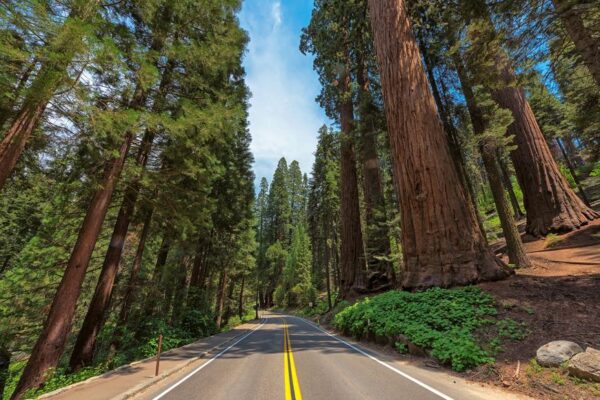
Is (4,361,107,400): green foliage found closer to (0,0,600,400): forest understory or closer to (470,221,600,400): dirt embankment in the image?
(0,0,600,400): forest understory

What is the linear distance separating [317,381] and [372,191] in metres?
12.0

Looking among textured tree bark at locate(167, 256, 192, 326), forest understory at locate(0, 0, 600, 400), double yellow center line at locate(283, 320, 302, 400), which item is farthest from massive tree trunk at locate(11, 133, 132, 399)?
textured tree bark at locate(167, 256, 192, 326)

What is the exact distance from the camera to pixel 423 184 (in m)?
8.70

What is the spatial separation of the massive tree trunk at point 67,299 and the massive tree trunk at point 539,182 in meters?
14.1

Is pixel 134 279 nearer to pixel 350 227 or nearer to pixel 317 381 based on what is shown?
pixel 317 381

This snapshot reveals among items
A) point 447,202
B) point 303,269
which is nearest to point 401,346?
point 447,202

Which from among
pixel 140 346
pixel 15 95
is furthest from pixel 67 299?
pixel 140 346

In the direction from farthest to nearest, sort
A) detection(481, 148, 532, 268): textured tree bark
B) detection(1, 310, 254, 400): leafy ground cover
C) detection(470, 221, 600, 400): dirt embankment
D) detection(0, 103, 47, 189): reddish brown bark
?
detection(481, 148, 532, 268): textured tree bark
detection(1, 310, 254, 400): leafy ground cover
detection(0, 103, 47, 189): reddish brown bark
detection(470, 221, 600, 400): dirt embankment

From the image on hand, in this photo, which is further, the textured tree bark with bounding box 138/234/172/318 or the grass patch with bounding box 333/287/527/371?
Answer: the textured tree bark with bounding box 138/234/172/318

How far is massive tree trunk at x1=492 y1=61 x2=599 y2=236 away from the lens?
11047 mm

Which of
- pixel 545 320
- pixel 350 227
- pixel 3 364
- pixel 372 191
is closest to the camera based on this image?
pixel 545 320

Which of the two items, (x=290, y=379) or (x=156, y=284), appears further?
(x=156, y=284)

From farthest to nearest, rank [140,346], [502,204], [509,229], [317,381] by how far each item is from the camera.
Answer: [140,346]
[502,204]
[509,229]
[317,381]

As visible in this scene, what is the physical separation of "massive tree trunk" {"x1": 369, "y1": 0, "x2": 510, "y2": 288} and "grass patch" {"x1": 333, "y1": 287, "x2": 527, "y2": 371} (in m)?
0.73
